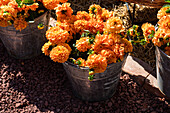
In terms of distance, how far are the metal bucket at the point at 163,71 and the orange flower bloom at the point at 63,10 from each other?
33.0 inches

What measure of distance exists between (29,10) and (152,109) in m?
1.52

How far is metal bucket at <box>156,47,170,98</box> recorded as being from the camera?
1.92m

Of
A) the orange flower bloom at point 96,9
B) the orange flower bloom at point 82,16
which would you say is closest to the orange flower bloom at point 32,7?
the orange flower bloom at point 82,16

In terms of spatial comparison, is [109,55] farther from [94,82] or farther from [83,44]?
[94,82]

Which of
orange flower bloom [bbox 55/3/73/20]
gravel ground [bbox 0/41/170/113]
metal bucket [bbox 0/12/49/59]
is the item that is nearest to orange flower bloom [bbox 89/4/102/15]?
orange flower bloom [bbox 55/3/73/20]

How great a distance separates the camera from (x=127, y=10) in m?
3.02

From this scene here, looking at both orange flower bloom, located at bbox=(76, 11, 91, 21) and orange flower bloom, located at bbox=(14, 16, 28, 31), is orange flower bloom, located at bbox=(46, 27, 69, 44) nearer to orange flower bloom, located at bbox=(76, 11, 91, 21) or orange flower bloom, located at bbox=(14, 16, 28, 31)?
orange flower bloom, located at bbox=(76, 11, 91, 21)

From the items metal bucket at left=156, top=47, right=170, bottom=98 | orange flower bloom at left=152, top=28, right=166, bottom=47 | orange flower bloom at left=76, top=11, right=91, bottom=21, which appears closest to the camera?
orange flower bloom at left=152, top=28, right=166, bottom=47

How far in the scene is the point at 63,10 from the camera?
1.97 metres

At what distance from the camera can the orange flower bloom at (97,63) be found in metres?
1.64

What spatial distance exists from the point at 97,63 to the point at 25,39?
1.09 m

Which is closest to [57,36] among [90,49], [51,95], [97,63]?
[90,49]

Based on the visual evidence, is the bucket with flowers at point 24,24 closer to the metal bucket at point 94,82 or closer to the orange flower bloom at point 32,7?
the orange flower bloom at point 32,7

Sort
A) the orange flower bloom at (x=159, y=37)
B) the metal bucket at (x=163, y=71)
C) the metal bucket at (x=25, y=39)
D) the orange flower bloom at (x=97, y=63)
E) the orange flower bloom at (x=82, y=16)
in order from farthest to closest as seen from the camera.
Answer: the metal bucket at (x=25, y=39)
the orange flower bloom at (x=82, y=16)
the metal bucket at (x=163, y=71)
the orange flower bloom at (x=159, y=37)
the orange flower bloom at (x=97, y=63)
